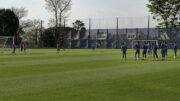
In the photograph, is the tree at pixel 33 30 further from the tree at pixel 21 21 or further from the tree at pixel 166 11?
the tree at pixel 166 11

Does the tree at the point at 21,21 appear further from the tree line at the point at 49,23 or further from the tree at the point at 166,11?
the tree at the point at 166,11

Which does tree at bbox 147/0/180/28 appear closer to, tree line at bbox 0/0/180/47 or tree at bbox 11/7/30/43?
tree line at bbox 0/0/180/47

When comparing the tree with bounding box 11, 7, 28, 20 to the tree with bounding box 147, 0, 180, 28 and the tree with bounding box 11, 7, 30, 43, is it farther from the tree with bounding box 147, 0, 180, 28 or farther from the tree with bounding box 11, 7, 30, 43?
the tree with bounding box 147, 0, 180, 28

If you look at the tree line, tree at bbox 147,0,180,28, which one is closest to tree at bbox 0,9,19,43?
the tree line

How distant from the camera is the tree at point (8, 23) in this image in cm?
7662

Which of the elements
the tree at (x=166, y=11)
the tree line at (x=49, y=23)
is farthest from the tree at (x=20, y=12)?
the tree at (x=166, y=11)

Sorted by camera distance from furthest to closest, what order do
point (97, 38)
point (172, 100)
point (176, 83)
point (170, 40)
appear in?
point (97, 38) < point (170, 40) < point (176, 83) < point (172, 100)

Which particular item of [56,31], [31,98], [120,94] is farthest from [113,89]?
[56,31]

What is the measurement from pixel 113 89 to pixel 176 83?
3.23 meters

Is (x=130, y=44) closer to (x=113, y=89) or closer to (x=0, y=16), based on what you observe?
(x=0, y=16)

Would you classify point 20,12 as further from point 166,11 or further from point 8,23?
point 166,11

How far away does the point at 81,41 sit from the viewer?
7612cm

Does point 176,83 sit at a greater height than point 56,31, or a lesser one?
lesser

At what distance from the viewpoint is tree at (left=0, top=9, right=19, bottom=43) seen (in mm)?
76625
